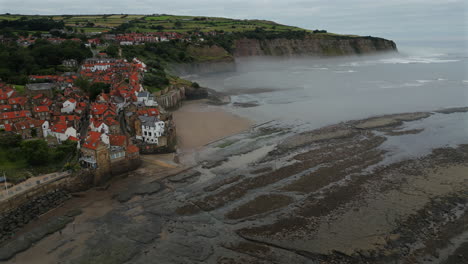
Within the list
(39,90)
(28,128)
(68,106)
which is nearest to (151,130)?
(28,128)

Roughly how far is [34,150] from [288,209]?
19.1 metres

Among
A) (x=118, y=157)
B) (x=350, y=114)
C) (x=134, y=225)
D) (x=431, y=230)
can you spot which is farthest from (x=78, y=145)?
(x=350, y=114)

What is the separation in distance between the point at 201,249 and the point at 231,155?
13828mm

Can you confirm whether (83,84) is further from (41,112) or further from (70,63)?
(70,63)

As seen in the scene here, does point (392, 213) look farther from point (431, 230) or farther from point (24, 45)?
point (24, 45)

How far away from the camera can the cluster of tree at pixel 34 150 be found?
25.5 metres

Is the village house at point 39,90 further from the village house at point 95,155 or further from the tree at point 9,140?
the village house at point 95,155

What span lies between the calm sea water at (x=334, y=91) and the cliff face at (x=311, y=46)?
16413 millimetres

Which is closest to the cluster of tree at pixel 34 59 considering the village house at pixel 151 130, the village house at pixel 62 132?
the village house at pixel 62 132

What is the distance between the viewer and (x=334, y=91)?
60000mm

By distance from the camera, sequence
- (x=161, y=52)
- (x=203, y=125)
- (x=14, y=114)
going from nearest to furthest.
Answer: (x=14, y=114), (x=203, y=125), (x=161, y=52)

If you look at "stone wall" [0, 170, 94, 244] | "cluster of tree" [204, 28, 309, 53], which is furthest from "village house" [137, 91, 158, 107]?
"cluster of tree" [204, 28, 309, 53]

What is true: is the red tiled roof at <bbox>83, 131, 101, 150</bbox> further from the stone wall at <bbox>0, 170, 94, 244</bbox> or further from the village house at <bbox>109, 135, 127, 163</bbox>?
the stone wall at <bbox>0, 170, 94, 244</bbox>

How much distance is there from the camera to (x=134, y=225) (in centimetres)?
1983
